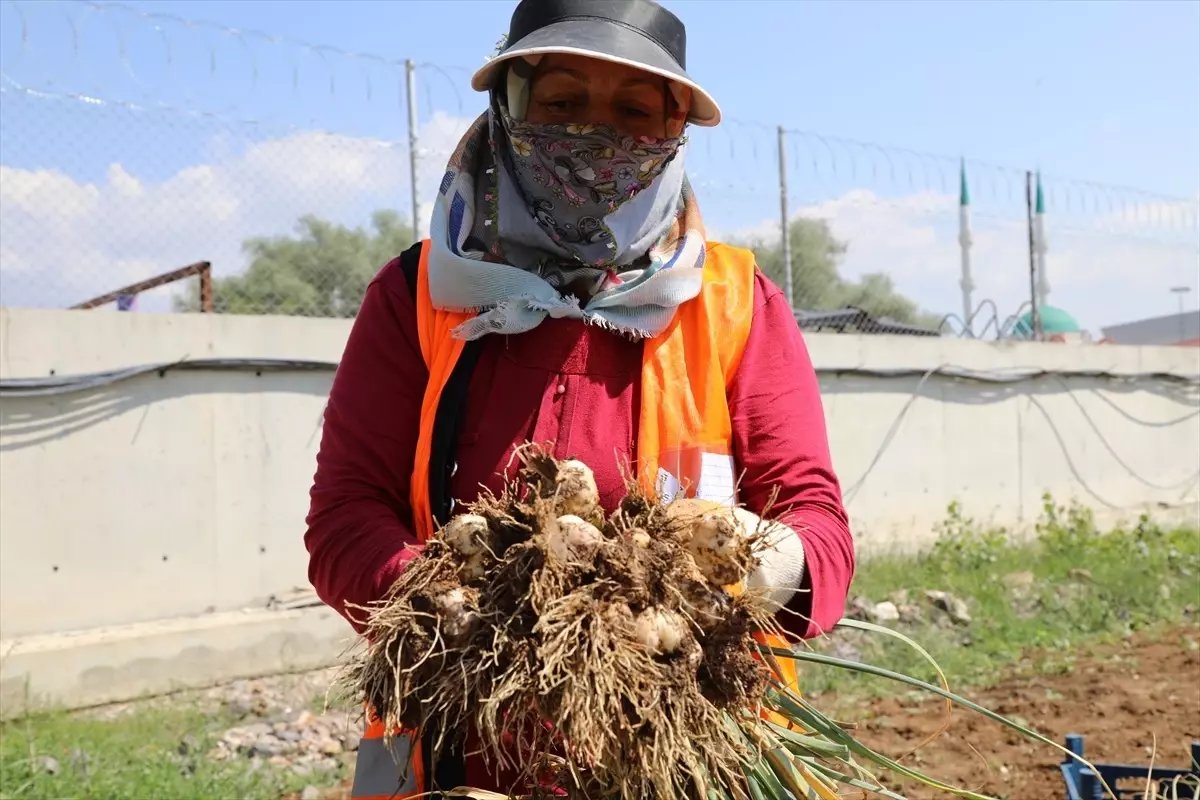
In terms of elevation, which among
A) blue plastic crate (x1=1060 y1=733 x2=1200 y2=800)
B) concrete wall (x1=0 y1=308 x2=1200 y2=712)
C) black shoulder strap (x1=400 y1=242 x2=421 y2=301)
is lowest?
blue plastic crate (x1=1060 y1=733 x2=1200 y2=800)

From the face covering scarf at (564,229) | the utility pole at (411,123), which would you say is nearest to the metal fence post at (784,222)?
the utility pole at (411,123)

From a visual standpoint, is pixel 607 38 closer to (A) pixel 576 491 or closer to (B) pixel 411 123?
(A) pixel 576 491

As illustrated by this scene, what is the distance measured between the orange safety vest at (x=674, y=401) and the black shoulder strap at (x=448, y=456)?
10mm

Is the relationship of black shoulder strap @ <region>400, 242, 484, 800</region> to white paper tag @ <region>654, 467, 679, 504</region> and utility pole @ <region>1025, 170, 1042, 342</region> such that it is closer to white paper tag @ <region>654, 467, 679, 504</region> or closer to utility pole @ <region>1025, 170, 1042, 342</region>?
white paper tag @ <region>654, 467, 679, 504</region>

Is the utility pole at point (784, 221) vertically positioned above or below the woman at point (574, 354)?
above

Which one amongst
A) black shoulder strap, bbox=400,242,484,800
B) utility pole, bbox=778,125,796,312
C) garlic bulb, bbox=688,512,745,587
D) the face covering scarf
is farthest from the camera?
utility pole, bbox=778,125,796,312

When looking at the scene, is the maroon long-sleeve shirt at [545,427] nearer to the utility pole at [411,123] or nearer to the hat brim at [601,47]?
the hat brim at [601,47]

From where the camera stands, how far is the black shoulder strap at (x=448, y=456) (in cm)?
153

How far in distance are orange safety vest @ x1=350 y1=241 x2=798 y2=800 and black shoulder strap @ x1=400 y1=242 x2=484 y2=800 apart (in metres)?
0.01

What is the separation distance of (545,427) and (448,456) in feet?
0.53

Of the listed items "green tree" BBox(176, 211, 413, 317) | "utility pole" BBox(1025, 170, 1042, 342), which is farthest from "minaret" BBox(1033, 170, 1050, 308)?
"green tree" BBox(176, 211, 413, 317)

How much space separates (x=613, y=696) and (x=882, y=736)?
4050mm

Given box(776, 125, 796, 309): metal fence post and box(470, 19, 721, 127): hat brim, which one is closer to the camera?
box(470, 19, 721, 127): hat brim

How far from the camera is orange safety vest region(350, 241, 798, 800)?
160 centimetres
